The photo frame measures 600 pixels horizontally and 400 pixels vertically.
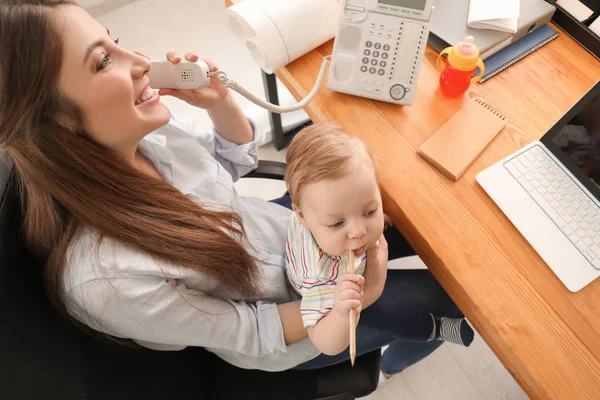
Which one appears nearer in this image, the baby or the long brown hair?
the long brown hair

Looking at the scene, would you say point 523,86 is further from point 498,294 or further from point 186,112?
point 186,112

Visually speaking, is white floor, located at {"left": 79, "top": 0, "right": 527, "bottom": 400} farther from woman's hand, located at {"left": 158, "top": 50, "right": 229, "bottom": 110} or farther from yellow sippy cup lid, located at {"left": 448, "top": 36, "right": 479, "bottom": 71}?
yellow sippy cup lid, located at {"left": 448, "top": 36, "right": 479, "bottom": 71}

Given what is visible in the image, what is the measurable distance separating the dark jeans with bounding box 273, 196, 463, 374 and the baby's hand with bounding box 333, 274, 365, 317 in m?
0.22

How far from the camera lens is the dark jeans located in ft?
3.20

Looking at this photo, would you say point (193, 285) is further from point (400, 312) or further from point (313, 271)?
point (400, 312)

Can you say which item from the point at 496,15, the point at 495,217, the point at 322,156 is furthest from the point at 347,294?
the point at 496,15

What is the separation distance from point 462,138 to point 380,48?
29 cm

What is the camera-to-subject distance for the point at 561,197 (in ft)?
2.95

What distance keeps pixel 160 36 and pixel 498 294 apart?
2169 millimetres

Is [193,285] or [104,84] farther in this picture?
[193,285]

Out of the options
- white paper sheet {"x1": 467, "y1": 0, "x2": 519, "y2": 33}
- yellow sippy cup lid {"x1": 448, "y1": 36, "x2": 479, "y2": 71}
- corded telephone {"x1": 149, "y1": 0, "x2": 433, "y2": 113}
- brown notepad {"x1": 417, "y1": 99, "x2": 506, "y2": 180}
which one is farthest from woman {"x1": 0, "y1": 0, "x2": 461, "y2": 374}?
white paper sheet {"x1": 467, "y1": 0, "x2": 519, "y2": 33}

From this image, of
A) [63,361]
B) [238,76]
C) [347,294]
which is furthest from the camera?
[238,76]

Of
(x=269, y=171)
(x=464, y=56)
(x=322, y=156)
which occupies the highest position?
(x=464, y=56)

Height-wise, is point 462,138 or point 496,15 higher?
point 496,15
